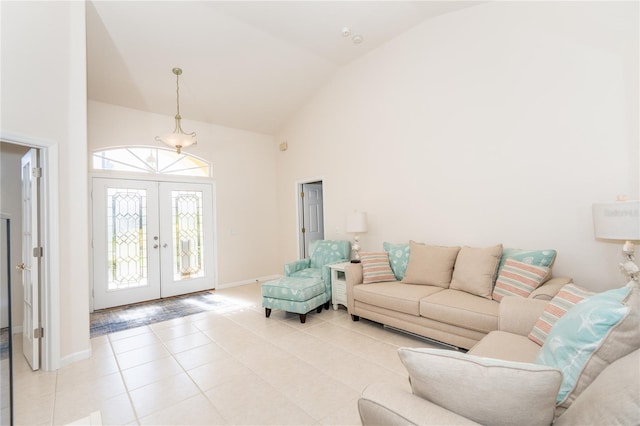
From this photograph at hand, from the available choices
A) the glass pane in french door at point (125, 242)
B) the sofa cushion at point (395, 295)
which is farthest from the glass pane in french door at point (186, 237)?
the sofa cushion at point (395, 295)

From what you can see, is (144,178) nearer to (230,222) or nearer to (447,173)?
(230,222)

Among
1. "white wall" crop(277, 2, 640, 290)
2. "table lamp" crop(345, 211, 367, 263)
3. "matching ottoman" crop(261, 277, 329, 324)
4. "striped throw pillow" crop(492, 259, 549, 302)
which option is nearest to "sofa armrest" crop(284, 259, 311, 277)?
"matching ottoman" crop(261, 277, 329, 324)

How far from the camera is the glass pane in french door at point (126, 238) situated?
447 centimetres

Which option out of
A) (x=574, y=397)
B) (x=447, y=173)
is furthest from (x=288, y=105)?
(x=574, y=397)

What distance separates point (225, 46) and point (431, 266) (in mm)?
3861

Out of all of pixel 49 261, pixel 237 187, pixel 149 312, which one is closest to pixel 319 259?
pixel 237 187

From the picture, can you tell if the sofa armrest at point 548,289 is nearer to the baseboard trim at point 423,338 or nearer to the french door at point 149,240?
the baseboard trim at point 423,338

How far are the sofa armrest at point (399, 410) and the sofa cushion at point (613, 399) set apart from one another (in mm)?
322

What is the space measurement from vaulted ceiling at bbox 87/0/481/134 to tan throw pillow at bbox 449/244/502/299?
9.21ft

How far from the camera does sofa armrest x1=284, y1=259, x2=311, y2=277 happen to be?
4398mm

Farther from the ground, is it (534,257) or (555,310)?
(534,257)

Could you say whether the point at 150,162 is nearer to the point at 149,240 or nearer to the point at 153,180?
the point at 153,180

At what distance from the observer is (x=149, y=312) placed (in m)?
4.20

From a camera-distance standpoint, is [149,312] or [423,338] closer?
[423,338]
